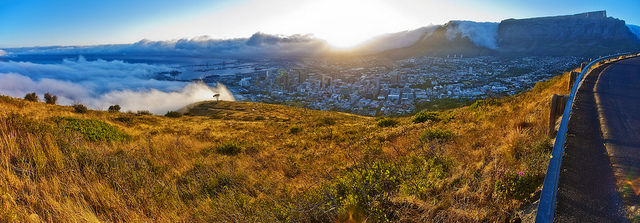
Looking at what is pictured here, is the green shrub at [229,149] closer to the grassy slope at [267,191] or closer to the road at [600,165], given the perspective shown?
the grassy slope at [267,191]

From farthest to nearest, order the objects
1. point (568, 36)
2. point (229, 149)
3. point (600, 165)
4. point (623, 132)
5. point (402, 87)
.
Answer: point (568, 36), point (402, 87), point (229, 149), point (623, 132), point (600, 165)

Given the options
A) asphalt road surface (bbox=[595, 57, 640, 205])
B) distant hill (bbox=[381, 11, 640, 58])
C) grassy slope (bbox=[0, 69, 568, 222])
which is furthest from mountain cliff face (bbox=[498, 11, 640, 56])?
grassy slope (bbox=[0, 69, 568, 222])

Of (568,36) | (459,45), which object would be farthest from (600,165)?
(568,36)

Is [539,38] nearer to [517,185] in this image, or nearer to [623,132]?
[623,132]

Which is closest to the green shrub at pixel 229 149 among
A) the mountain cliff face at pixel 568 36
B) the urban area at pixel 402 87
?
the urban area at pixel 402 87

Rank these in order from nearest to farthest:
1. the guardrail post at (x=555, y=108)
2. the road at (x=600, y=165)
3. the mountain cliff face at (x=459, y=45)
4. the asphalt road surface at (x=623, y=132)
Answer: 1. the road at (x=600, y=165)
2. the asphalt road surface at (x=623, y=132)
3. the guardrail post at (x=555, y=108)
4. the mountain cliff face at (x=459, y=45)

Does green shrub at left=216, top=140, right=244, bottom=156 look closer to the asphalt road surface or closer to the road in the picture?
the road

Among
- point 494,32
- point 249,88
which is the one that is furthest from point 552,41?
point 249,88
